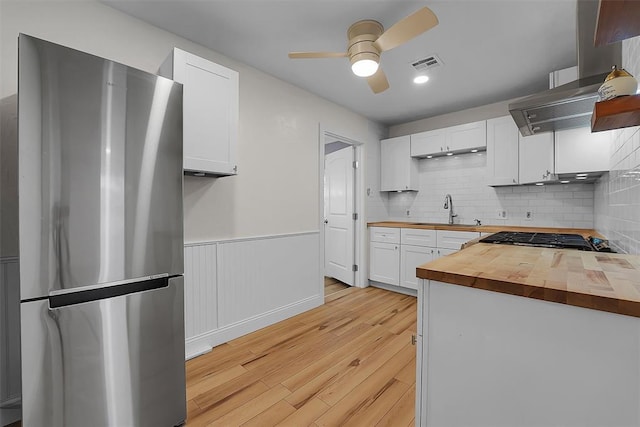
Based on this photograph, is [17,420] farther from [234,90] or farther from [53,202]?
[234,90]

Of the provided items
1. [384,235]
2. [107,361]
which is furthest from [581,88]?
[384,235]

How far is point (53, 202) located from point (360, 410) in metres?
1.83

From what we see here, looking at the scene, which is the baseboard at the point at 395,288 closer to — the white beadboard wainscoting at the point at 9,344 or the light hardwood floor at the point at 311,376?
the light hardwood floor at the point at 311,376

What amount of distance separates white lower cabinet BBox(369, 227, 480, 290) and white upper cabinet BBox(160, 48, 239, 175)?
97.6 inches

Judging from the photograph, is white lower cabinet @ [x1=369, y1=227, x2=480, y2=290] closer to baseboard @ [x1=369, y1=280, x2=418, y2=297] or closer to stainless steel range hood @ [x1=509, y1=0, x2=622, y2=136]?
baseboard @ [x1=369, y1=280, x2=418, y2=297]

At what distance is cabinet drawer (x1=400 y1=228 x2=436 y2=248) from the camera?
3.48m

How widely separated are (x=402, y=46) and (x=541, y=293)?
218cm

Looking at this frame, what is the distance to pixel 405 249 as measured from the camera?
12.2 ft

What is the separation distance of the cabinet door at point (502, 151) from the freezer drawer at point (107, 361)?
3495 mm

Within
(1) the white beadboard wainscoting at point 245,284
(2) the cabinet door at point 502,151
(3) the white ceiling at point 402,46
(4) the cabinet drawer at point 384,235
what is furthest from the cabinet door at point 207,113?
(2) the cabinet door at point 502,151

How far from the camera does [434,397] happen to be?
1020mm

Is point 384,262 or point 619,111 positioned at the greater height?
point 619,111

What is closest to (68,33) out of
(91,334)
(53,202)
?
(53,202)

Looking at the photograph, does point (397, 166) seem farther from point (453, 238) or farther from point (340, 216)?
point (453, 238)
